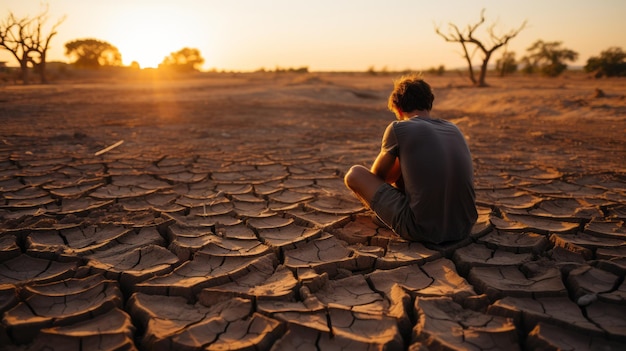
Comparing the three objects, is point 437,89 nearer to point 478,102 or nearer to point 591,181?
point 478,102

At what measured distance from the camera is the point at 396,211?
2.28 metres

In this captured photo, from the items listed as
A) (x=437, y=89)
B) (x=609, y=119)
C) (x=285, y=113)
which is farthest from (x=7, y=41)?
(x=609, y=119)

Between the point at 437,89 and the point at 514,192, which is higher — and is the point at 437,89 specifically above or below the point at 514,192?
above

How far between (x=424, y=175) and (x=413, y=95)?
1.61 ft

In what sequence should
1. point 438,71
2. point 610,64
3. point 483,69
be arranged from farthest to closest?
point 438,71, point 610,64, point 483,69

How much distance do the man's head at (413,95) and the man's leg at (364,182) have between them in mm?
435

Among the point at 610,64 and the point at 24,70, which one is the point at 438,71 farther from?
the point at 24,70

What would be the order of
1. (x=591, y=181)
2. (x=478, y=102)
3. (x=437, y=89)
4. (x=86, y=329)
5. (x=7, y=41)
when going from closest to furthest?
(x=86, y=329) < (x=591, y=181) < (x=478, y=102) < (x=437, y=89) < (x=7, y=41)

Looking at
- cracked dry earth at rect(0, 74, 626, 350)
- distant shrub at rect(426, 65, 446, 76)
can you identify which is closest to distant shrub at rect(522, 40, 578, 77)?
distant shrub at rect(426, 65, 446, 76)

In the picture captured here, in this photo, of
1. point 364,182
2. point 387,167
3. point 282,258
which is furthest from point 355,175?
point 282,258

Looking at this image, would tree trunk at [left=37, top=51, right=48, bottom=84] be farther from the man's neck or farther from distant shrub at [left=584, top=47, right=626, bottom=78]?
distant shrub at [left=584, top=47, right=626, bottom=78]

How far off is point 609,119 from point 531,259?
751 centimetres

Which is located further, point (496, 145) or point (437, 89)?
point (437, 89)

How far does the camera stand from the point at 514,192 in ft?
11.0
